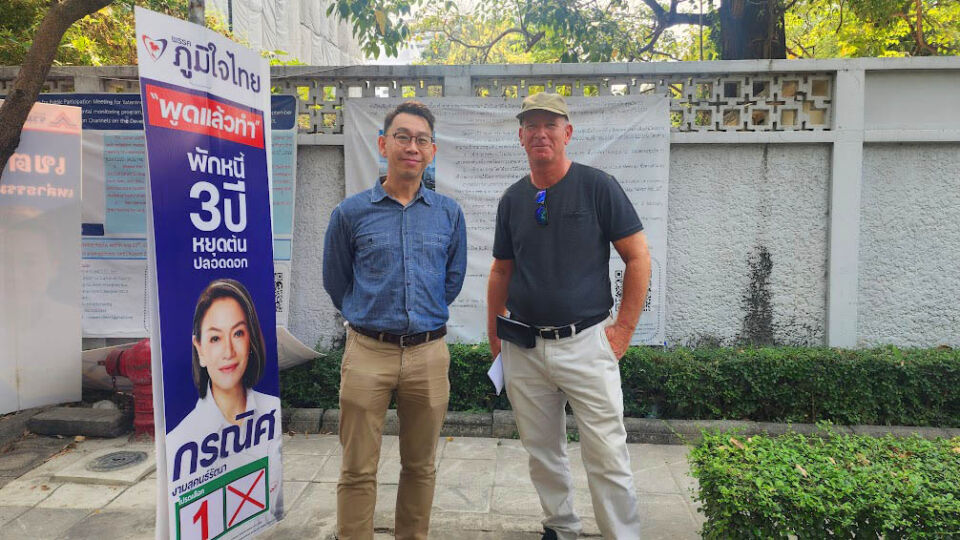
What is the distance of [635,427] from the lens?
458 centimetres

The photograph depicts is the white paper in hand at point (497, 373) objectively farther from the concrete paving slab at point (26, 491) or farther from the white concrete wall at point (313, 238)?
the concrete paving slab at point (26, 491)

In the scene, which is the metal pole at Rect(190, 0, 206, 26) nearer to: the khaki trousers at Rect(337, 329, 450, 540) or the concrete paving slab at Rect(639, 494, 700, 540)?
the khaki trousers at Rect(337, 329, 450, 540)

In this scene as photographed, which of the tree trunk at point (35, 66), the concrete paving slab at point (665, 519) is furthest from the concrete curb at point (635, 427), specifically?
the tree trunk at point (35, 66)

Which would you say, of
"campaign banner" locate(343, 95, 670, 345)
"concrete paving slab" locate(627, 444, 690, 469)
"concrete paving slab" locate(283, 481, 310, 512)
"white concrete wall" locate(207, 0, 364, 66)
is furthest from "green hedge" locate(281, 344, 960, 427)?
"white concrete wall" locate(207, 0, 364, 66)

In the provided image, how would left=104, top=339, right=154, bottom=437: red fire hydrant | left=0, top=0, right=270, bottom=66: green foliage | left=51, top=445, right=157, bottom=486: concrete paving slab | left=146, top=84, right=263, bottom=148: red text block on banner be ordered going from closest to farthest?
left=146, top=84, right=263, bottom=148: red text block on banner < left=51, top=445, right=157, bottom=486: concrete paving slab < left=104, top=339, right=154, bottom=437: red fire hydrant < left=0, top=0, right=270, bottom=66: green foliage

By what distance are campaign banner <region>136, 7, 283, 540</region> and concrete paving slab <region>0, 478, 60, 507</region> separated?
1825 mm

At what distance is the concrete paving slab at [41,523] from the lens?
10.9ft

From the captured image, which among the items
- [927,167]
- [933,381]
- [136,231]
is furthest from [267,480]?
[927,167]

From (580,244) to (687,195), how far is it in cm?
282

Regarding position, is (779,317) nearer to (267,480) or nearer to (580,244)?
(580,244)

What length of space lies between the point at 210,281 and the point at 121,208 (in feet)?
10.7

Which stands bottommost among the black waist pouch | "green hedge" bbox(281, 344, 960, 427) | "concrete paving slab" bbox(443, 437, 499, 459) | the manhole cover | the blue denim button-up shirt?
the manhole cover

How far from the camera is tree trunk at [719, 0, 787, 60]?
6059mm

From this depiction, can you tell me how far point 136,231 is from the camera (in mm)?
5266
